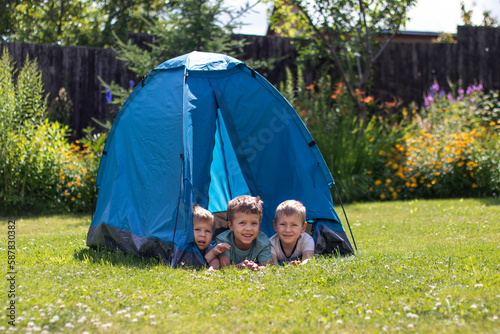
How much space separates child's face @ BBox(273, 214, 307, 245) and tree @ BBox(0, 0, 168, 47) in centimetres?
1290

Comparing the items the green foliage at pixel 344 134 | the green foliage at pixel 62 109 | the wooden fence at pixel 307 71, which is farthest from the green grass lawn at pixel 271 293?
the wooden fence at pixel 307 71

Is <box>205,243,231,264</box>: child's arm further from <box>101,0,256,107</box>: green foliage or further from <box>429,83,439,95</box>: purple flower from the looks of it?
<box>429,83,439,95</box>: purple flower

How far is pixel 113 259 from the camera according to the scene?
435 centimetres

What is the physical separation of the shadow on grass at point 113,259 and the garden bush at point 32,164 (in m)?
3.04

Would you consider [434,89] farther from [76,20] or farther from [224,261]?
[76,20]

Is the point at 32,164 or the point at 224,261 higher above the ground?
the point at 32,164

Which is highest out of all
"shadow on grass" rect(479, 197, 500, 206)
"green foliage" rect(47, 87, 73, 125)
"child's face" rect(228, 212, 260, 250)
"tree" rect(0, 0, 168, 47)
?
"tree" rect(0, 0, 168, 47)

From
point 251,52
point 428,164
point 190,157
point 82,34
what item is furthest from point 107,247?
point 82,34

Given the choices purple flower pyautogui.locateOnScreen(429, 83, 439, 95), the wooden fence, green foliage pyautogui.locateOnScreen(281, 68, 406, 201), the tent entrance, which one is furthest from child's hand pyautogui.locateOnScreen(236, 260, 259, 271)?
purple flower pyautogui.locateOnScreen(429, 83, 439, 95)

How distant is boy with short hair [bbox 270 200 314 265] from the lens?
438 centimetres

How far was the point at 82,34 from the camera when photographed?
16.8 metres

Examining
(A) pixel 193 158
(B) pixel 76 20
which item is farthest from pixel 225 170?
(B) pixel 76 20

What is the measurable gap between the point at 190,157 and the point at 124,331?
73.7 inches

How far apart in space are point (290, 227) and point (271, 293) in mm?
1060
